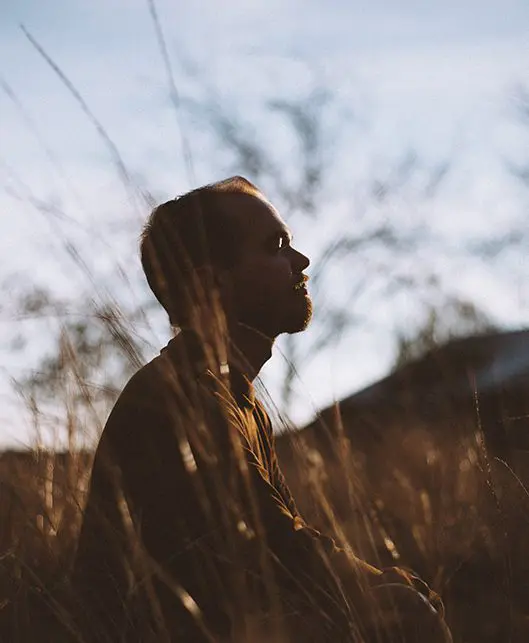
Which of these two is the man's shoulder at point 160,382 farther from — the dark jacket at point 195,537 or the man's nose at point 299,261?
the man's nose at point 299,261

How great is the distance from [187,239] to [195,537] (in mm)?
741

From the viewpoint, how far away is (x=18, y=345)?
194 cm

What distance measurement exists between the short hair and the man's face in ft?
0.09

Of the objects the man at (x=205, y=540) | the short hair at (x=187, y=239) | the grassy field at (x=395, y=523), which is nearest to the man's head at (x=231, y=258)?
the short hair at (x=187, y=239)

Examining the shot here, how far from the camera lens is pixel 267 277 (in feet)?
6.24

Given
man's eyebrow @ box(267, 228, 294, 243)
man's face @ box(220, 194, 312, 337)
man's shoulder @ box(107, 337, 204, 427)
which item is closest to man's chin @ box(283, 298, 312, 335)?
man's face @ box(220, 194, 312, 337)

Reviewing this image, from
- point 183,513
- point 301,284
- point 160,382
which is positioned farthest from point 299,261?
point 183,513

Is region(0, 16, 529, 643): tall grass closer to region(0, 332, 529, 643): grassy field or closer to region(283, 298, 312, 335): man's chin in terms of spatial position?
region(0, 332, 529, 643): grassy field

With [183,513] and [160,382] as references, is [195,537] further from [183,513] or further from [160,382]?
[160,382]

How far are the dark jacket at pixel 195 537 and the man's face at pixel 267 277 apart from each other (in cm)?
28

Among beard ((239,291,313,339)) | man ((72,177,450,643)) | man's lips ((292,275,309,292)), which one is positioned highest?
man's lips ((292,275,309,292))

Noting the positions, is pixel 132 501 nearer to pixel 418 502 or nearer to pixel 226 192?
pixel 226 192

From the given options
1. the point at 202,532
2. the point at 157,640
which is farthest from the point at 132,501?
the point at 157,640

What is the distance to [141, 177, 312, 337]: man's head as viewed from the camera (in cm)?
188
